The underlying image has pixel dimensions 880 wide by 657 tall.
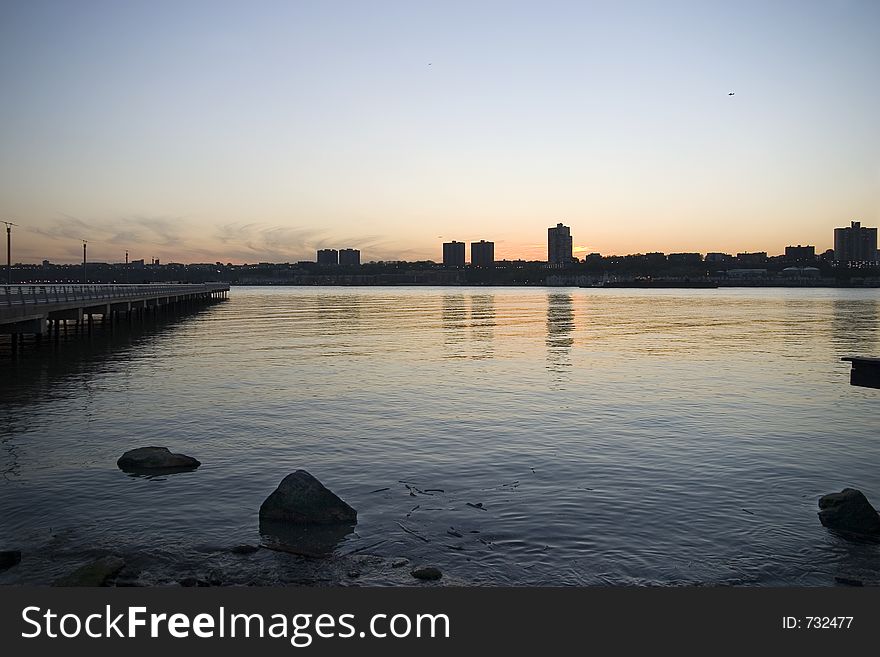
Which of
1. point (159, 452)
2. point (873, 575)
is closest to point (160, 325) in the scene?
point (159, 452)

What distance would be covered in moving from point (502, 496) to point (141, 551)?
24.9ft

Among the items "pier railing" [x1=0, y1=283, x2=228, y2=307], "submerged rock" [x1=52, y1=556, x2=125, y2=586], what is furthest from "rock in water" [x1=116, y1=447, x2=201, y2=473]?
"pier railing" [x1=0, y1=283, x2=228, y2=307]

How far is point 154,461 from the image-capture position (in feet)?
62.5

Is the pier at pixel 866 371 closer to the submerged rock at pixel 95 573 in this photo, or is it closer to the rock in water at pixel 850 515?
the rock in water at pixel 850 515

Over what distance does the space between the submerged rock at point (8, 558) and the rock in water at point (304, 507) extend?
13.9 feet

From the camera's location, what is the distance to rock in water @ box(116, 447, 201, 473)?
19.0 metres

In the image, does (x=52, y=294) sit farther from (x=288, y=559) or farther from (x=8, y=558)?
(x=288, y=559)

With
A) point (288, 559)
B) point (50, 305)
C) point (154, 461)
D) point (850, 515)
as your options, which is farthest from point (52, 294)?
point (850, 515)

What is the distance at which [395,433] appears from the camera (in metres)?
24.2

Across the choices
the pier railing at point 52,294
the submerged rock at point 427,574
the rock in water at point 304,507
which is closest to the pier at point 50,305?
the pier railing at point 52,294

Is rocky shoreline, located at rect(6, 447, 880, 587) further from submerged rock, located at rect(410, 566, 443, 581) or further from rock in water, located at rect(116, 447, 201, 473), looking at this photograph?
rock in water, located at rect(116, 447, 201, 473)

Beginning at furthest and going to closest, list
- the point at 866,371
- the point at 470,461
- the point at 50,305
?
the point at 50,305, the point at 470,461, the point at 866,371

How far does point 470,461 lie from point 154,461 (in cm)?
816

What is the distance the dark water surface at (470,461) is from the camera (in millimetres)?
12984
